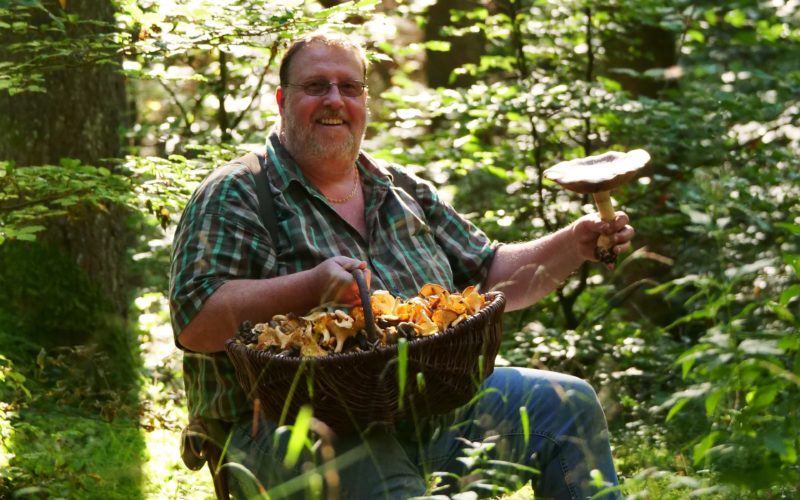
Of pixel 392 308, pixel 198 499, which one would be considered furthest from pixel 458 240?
pixel 198 499

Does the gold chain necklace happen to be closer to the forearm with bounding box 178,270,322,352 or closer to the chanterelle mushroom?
the forearm with bounding box 178,270,322,352

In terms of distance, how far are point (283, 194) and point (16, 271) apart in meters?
2.27

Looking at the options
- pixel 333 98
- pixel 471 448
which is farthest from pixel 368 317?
pixel 333 98

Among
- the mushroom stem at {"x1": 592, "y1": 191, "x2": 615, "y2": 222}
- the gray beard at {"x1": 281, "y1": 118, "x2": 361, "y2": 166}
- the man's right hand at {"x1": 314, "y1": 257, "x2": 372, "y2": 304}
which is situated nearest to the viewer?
the man's right hand at {"x1": 314, "y1": 257, "x2": 372, "y2": 304}

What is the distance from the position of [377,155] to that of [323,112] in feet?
6.28

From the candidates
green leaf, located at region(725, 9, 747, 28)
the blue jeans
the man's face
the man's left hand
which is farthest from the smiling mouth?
green leaf, located at region(725, 9, 747, 28)

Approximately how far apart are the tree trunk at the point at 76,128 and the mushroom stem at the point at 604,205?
2.55m

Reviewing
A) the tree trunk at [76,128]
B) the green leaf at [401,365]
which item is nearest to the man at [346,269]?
the green leaf at [401,365]

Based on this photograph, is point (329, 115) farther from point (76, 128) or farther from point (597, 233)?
point (76, 128)

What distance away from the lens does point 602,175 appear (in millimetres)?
2828

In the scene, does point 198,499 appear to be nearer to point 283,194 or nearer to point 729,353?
point 283,194

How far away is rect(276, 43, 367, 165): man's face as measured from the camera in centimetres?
321

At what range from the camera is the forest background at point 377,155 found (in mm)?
3893

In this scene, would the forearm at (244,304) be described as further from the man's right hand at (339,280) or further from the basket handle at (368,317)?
the basket handle at (368,317)
